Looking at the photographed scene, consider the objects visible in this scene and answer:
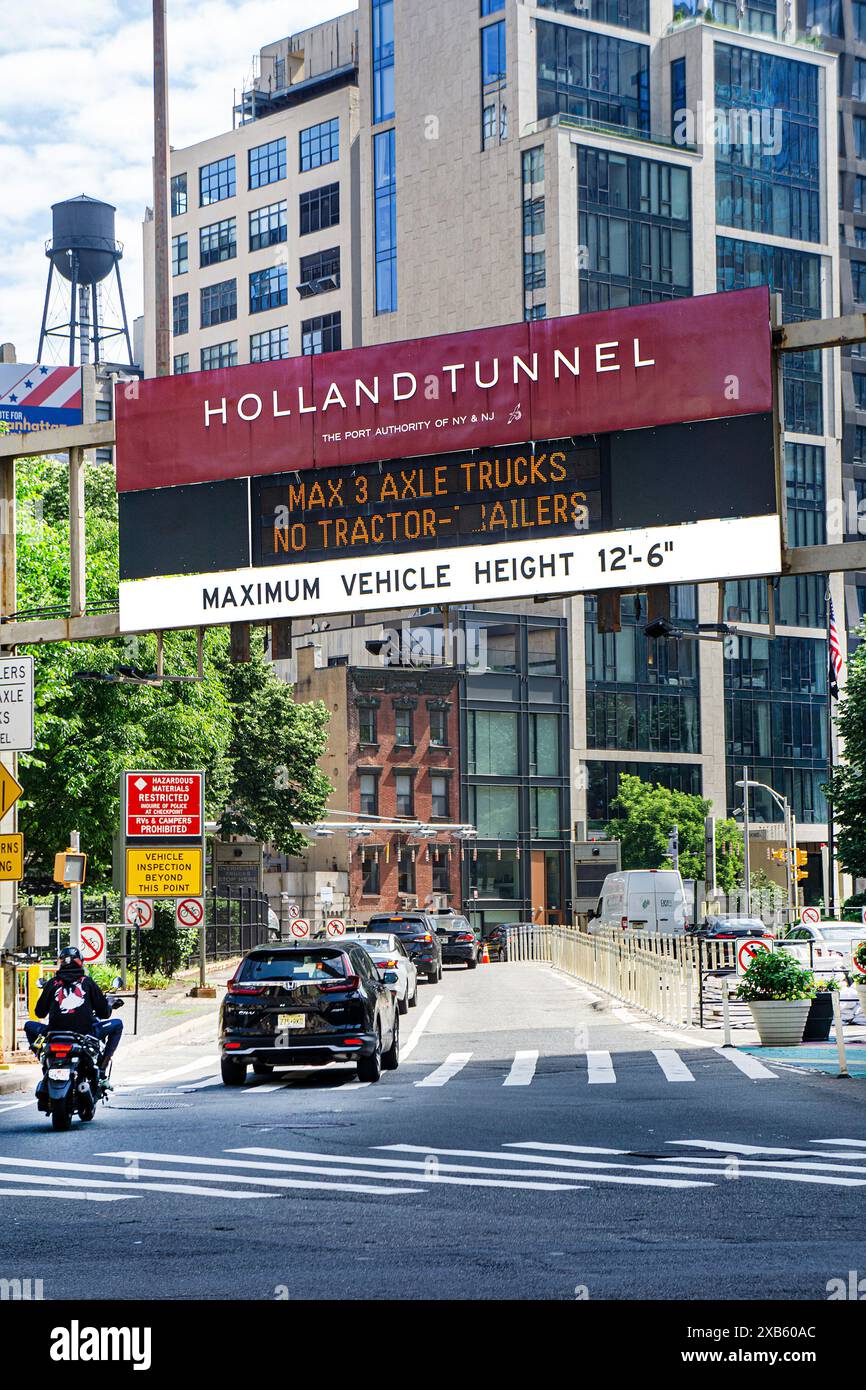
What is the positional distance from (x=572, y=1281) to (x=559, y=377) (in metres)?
14.0

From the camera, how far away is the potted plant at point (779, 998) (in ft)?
86.5

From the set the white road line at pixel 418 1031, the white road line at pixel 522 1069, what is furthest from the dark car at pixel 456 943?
the white road line at pixel 522 1069

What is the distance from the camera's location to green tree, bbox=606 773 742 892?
98.7m

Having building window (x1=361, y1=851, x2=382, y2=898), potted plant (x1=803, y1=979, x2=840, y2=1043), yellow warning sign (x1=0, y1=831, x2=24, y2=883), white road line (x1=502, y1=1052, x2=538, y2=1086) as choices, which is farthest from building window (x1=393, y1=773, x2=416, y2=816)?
yellow warning sign (x1=0, y1=831, x2=24, y2=883)

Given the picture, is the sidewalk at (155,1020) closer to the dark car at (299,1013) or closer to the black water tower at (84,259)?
the dark car at (299,1013)

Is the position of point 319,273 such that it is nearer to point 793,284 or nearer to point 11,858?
point 793,284

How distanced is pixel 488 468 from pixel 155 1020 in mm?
17099

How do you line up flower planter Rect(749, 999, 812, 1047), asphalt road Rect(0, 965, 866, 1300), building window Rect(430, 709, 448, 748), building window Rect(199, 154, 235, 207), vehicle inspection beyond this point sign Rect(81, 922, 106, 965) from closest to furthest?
asphalt road Rect(0, 965, 866, 1300) → flower planter Rect(749, 999, 812, 1047) → vehicle inspection beyond this point sign Rect(81, 922, 106, 965) → building window Rect(430, 709, 448, 748) → building window Rect(199, 154, 235, 207)

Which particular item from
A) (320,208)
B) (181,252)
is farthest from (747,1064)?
(181,252)

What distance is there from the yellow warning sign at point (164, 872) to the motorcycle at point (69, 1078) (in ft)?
67.1

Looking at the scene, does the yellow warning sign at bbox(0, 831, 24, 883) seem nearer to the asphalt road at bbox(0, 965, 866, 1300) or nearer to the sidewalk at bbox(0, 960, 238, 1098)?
the sidewalk at bbox(0, 960, 238, 1098)

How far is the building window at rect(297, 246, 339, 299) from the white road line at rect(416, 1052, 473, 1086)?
3676 inches

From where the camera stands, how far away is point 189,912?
3675 cm

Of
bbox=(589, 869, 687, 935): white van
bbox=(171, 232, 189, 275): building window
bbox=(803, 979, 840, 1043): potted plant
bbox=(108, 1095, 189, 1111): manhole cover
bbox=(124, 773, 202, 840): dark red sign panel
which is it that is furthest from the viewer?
bbox=(171, 232, 189, 275): building window
